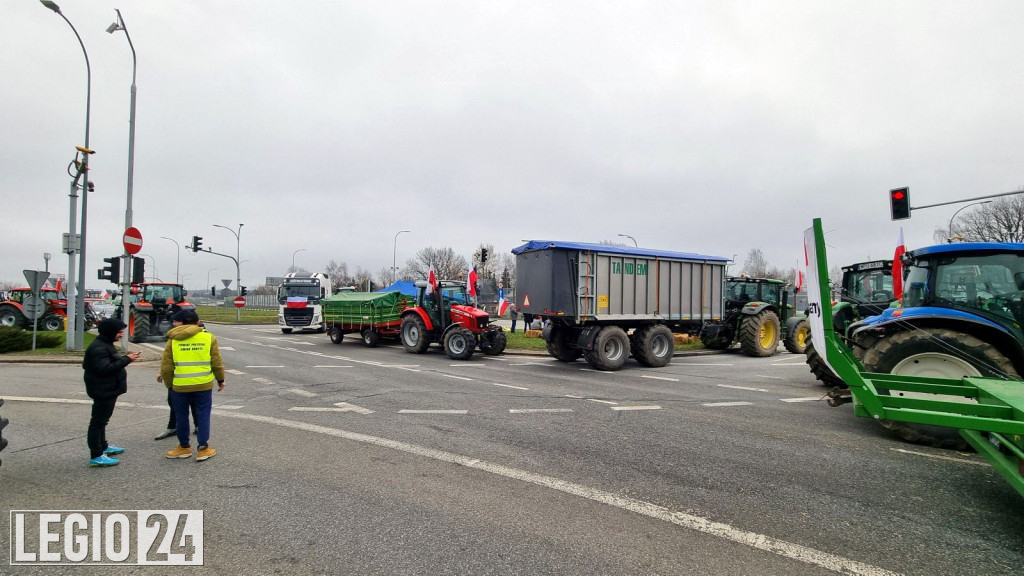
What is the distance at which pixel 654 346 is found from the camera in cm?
1282

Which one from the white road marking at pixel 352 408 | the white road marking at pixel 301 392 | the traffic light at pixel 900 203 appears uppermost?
the traffic light at pixel 900 203

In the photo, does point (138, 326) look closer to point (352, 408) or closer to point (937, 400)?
point (352, 408)

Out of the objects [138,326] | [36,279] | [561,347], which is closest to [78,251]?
[36,279]

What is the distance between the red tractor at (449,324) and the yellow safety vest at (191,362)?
920cm

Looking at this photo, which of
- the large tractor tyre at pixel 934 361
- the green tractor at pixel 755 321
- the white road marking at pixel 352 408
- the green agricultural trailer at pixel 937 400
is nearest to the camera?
the green agricultural trailer at pixel 937 400

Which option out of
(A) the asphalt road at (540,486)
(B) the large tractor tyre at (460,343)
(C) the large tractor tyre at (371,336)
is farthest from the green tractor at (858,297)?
(C) the large tractor tyre at (371,336)

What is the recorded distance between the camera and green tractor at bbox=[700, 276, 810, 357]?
580 inches

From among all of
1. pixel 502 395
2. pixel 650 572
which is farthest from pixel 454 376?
pixel 650 572

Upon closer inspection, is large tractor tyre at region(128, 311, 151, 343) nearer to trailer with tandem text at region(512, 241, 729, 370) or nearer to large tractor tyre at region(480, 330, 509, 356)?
large tractor tyre at region(480, 330, 509, 356)

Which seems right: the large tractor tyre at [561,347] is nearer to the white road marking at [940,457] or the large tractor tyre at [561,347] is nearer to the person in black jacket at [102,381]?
the white road marking at [940,457]

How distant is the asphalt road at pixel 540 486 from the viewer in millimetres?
3027

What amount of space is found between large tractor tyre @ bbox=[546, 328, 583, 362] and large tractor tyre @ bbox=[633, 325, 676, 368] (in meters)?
1.60

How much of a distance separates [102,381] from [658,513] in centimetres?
516

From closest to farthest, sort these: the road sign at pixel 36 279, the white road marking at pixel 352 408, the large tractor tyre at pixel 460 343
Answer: the white road marking at pixel 352 408, the road sign at pixel 36 279, the large tractor tyre at pixel 460 343
